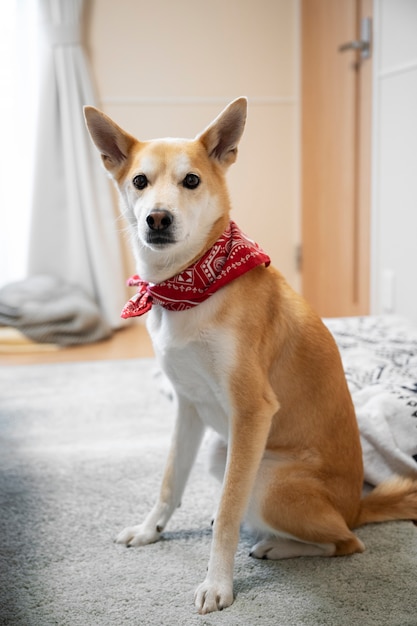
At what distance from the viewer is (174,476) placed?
54.9 inches

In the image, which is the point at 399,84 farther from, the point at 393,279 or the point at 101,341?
the point at 101,341

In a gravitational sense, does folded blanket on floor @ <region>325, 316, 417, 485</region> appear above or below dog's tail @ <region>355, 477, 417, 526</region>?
above

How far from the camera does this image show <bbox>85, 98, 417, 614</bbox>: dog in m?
1.18

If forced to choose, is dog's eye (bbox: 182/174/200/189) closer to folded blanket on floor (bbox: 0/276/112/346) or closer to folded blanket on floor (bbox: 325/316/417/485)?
folded blanket on floor (bbox: 325/316/417/485)

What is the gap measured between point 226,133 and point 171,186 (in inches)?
7.6

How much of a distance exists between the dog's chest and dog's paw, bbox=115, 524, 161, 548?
0.98 feet

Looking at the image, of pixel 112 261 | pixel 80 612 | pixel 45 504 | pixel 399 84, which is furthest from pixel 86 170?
pixel 80 612

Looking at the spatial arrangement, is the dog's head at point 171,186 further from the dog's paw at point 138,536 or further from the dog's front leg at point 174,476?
the dog's paw at point 138,536

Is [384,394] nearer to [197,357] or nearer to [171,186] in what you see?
[197,357]

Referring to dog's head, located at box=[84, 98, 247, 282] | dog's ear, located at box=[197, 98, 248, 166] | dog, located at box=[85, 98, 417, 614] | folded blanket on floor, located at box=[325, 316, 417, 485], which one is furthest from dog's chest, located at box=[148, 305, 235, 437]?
folded blanket on floor, located at box=[325, 316, 417, 485]

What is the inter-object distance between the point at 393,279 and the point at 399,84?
0.81 metres

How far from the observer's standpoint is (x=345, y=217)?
317 centimetres

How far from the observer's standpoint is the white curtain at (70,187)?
11.2 feet

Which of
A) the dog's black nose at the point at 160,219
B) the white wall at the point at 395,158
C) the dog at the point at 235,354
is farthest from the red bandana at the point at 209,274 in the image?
the white wall at the point at 395,158
